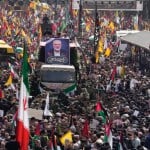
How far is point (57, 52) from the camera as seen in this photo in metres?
28.4

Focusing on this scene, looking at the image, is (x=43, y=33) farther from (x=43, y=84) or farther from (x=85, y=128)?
(x=85, y=128)

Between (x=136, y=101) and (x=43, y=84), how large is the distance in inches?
178

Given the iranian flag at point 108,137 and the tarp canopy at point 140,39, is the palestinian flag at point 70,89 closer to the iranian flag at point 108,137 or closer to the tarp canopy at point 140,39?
the tarp canopy at point 140,39

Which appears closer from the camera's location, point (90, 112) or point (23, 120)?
point (23, 120)

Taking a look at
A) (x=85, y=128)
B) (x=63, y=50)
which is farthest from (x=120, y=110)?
(x=63, y=50)

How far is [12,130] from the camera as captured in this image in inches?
666

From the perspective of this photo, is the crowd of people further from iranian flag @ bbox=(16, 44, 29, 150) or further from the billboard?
the billboard

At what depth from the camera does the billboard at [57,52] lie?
1112 inches

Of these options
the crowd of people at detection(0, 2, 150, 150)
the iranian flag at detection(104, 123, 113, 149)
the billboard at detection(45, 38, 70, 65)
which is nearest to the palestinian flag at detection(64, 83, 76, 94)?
the crowd of people at detection(0, 2, 150, 150)

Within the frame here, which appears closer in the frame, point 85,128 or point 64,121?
point 85,128

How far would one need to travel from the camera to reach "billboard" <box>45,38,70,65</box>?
28250mm

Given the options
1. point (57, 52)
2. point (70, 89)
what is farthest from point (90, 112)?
point (57, 52)

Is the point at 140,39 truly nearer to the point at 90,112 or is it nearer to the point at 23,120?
the point at 90,112

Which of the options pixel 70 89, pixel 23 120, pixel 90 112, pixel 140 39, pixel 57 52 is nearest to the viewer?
pixel 23 120
